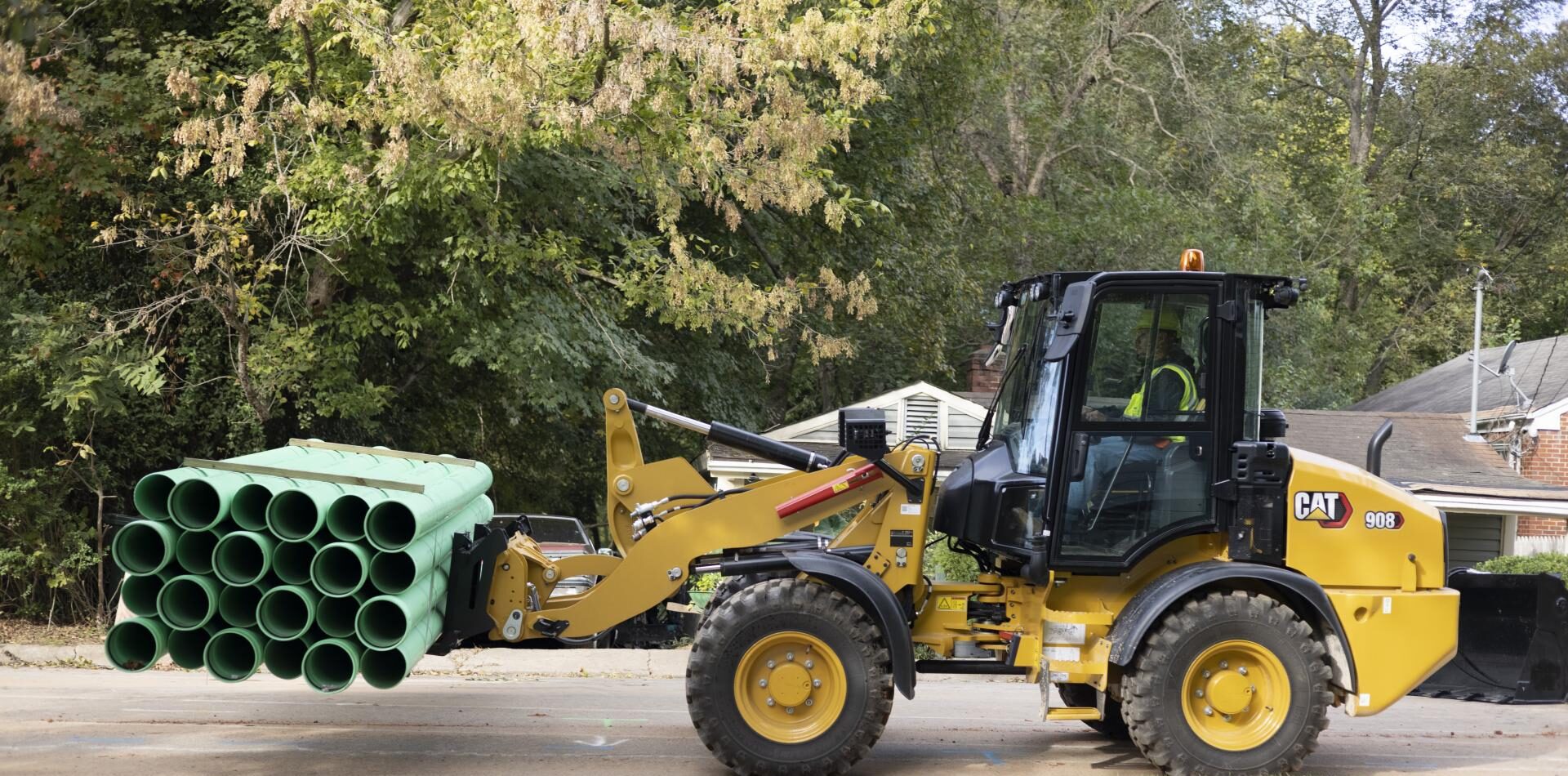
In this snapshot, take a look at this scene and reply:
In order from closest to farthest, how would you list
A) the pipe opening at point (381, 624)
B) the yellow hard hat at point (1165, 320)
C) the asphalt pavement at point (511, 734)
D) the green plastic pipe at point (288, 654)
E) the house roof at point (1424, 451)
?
the pipe opening at point (381, 624), the green plastic pipe at point (288, 654), the yellow hard hat at point (1165, 320), the asphalt pavement at point (511, 734), the house roof at point (1424, 451)

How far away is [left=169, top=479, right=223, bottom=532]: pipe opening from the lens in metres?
6.83

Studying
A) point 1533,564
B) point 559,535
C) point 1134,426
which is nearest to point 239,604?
point 1134,426

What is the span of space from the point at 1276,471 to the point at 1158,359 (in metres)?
0.88

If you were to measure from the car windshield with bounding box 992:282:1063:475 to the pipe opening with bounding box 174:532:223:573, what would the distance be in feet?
13.9

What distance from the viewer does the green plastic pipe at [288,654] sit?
6.99 meters

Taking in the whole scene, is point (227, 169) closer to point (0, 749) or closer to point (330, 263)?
point (330, 263)

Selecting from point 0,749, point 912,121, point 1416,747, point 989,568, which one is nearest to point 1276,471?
point 989,568

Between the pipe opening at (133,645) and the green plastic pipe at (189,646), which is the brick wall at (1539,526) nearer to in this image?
the green plastic pipe at (189,646)

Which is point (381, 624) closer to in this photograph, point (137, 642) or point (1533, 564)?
point (137, 642)

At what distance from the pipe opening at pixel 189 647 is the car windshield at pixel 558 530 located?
10.0 metres

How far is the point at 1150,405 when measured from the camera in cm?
780

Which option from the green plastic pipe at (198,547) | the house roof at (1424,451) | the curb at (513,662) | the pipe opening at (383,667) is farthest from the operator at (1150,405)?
the house roof at (1424,451)

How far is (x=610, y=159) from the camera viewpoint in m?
17.1

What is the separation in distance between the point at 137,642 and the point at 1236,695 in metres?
5.64
